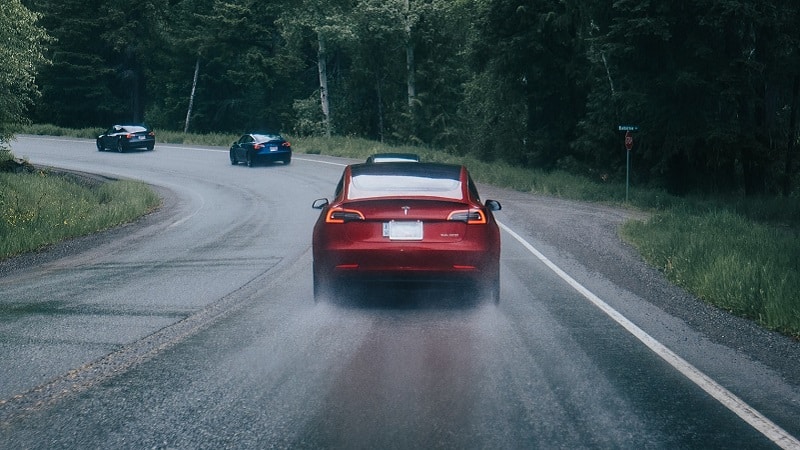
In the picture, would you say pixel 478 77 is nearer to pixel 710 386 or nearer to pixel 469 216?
pixel 469 216

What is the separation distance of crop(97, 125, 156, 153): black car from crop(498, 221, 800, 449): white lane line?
42.7 m

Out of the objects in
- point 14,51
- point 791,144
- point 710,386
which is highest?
point 14,51

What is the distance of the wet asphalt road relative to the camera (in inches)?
218

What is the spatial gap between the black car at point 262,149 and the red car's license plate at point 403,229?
3073 centimetres

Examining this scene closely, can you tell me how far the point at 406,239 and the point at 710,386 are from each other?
3.85m

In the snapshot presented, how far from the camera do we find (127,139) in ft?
162

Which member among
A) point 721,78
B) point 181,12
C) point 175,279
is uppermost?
point 181,12

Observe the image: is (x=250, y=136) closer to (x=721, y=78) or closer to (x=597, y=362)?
(x=721, y=78)

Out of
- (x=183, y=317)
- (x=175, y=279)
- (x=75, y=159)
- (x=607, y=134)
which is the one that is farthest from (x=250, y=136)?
(x=183, y=317)

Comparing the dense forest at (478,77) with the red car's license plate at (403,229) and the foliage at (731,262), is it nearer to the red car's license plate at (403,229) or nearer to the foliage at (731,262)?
the foliage at (731,262)

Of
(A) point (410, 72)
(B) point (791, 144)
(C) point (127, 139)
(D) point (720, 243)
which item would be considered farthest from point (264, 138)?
(D) point (720, 243)

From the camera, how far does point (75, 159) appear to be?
1818 inches

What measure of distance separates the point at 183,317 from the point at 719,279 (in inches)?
249

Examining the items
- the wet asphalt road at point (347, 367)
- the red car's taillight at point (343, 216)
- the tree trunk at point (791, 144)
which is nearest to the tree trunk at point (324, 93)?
the tree trunk at point (791, 144)
